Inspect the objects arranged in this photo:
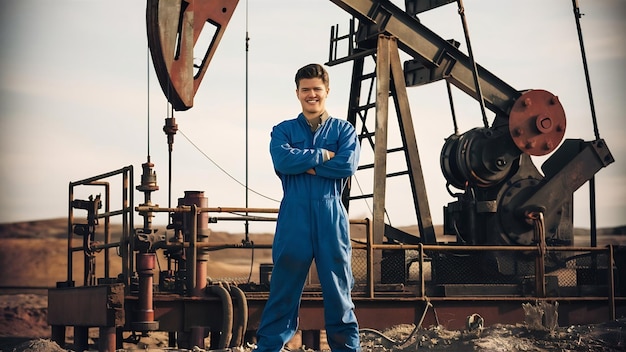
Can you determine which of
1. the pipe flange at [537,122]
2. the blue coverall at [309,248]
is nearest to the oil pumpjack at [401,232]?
the pipe flange at [537,122]

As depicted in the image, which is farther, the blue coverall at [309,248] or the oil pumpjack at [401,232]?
the oil pumpjack at [401,232]

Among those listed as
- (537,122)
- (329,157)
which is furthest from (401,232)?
(329,157)

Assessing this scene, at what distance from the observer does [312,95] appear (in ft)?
19.4

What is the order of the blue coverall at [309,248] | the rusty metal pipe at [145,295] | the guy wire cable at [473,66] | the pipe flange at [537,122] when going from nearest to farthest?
the blue coverall at [309,248]
the rusty metal pipe at [145,295]
the guy wire cable at [473,66]
the pipe flange at [537,122]

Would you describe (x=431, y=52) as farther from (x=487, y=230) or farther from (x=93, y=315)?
(x=93, y=315)

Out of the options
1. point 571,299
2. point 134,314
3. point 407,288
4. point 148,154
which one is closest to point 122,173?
point 148,154

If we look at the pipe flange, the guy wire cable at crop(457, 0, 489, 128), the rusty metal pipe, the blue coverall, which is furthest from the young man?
the pipe flange

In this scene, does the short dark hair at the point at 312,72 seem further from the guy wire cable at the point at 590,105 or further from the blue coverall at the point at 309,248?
the guy wire cable at the point at 590,105

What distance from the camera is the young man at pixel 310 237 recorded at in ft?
19.0

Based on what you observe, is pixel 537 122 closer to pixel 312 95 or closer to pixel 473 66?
pixel 473 66

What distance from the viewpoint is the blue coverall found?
228 inches

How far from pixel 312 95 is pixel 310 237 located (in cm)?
80

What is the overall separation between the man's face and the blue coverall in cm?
24

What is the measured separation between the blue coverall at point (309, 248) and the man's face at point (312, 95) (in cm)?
24
